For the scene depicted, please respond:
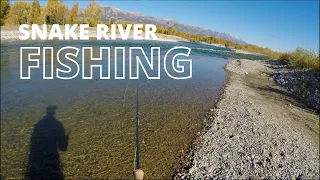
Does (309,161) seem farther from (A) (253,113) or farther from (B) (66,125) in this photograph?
(B) (66,125)

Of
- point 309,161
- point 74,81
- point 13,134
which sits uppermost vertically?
point 74,81

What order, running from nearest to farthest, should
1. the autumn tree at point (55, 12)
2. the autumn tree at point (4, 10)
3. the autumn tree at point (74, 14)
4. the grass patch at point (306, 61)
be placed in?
the grass patch at point (306, 61) → the autumn tree at point (4, 10) → the autumn tree at point (55, 12) → the autumn tree at point (74, 14)

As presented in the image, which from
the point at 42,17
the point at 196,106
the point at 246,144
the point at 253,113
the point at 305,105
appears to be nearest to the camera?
the point at 246,144

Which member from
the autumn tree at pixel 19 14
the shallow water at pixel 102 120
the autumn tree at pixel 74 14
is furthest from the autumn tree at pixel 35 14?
the shallow water at pixel 102 120

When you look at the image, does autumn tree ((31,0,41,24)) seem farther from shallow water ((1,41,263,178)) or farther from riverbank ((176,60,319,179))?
riverbank ((176,60,319,179))

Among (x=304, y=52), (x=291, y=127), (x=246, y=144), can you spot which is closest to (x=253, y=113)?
(x=291, y=127)

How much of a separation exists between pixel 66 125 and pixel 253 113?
833cm

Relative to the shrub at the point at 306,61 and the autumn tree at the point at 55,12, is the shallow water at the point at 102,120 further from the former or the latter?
the autumn tree at the point at 55,12

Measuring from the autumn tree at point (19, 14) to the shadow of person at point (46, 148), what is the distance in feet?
205

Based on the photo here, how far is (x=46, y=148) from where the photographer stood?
750 cm

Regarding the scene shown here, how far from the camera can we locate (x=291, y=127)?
10711 mm

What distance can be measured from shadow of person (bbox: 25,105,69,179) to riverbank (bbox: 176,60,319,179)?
3.46 metres

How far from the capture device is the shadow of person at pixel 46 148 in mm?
6438

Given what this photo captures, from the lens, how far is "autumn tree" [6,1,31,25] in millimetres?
62188
